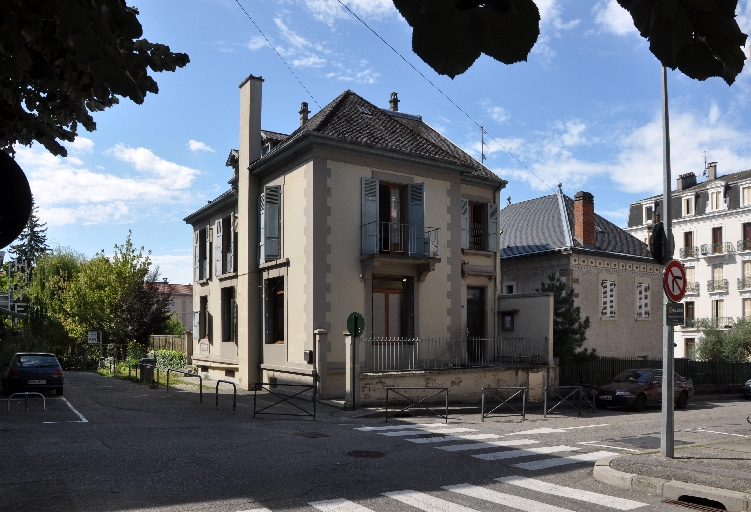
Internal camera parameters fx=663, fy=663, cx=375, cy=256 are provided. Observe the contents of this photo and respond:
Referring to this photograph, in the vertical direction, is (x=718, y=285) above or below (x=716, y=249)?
below

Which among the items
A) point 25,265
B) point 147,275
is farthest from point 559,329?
point 25,265

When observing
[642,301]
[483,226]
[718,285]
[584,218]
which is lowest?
[642,301]

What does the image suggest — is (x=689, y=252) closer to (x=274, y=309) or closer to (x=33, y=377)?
(x=274, y=309)

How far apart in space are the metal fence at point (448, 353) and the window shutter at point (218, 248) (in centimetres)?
935

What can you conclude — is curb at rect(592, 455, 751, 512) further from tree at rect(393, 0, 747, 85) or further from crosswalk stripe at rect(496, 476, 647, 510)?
tree at rect(393, 0, 747, 85)

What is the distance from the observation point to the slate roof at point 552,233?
28.3 m

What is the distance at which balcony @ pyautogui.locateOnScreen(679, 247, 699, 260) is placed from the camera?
5153 cm

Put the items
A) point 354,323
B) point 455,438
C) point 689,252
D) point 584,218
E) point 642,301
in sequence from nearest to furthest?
1. point 455,438
2. point 354,323
3. point 584,218
4. point 642,301
5. point 689,252

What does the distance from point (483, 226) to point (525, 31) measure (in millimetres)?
21998

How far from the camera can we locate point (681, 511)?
7.66 metres

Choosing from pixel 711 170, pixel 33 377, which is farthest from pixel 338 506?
pixel 711 170

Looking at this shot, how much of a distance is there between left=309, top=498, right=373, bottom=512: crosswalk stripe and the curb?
3730 mm

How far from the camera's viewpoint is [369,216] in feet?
65.1

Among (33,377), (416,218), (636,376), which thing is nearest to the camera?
(33,377)
